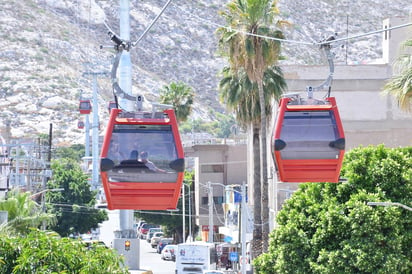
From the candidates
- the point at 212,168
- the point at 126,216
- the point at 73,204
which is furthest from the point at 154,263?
the point at 126,216

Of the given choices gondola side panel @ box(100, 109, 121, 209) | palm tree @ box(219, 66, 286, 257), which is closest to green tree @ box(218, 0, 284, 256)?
palm tree @ box(219, 66, 286, 257)

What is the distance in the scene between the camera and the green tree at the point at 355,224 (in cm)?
4081

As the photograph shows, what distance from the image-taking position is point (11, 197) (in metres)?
45.7

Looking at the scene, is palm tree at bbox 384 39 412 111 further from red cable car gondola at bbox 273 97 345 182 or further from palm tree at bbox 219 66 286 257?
palm tree at bbox 219 66 286 257

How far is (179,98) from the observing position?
8500cm

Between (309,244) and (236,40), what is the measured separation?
46.7 feet

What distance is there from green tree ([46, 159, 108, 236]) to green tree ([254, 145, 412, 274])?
4907 cm

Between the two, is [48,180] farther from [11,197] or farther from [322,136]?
[322,136]

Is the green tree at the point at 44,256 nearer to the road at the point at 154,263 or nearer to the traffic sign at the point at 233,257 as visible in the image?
the road at the point at 154,263

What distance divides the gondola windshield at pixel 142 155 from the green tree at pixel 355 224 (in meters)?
18.5

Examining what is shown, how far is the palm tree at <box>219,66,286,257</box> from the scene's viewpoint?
55812 millimetres

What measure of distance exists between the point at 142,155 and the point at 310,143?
4.13 meters

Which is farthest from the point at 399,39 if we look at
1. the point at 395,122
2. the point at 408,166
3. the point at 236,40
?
the point at 408,166

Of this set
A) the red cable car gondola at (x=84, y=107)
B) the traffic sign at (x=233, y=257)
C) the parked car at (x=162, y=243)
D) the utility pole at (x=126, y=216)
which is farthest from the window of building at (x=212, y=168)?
the utility pole at (x=126, y=216)
